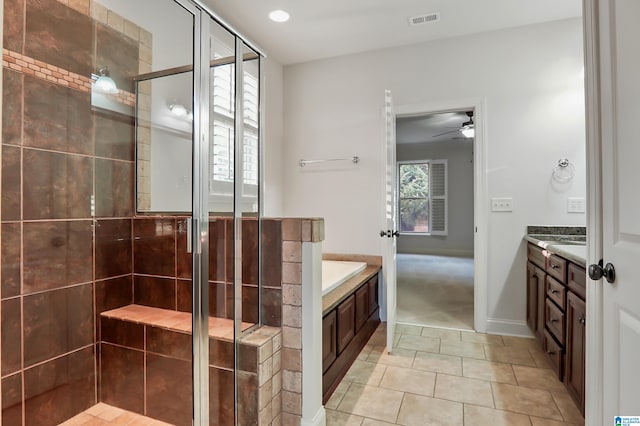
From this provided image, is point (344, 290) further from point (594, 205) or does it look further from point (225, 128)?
point (594, 205)

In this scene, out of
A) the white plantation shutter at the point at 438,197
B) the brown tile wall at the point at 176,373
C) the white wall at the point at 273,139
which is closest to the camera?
the brown tile wall at the point at 176,373

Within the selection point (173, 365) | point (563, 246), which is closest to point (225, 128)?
point (173, 365)

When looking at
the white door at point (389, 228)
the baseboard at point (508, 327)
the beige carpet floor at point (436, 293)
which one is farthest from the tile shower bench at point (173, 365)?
the baseboard at point (508, 327)

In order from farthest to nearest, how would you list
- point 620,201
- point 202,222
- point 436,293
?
point 436,293 < point 202,222 < point 620,201

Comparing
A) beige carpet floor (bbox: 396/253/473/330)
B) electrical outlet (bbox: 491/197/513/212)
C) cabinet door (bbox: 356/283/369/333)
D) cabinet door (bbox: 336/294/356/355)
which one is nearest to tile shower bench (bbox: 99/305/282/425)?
cabinet door (bbox: 336/294/356/355)

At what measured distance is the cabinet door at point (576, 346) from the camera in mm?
1630

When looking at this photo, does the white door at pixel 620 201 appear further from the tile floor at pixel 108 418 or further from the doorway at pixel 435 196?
the doorway at pixel 435 196

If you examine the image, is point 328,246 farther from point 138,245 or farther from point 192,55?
point 192,55

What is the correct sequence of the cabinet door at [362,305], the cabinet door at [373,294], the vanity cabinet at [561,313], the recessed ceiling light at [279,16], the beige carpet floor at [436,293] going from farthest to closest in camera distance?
the beige carpet floor at [436,293] → the cabinet door at [373,294] → the recessed ceiling light at [279,16] → the cabinet door at [362,305] → the vanity cabinet at [561,313]

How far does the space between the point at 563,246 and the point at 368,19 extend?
2.32 m

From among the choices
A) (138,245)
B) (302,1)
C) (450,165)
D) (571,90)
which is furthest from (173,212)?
(450,165)

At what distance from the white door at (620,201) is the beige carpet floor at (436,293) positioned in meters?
2.14

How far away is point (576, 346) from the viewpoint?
1.71 meters

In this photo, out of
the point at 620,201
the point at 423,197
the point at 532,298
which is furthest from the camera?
the point at 423,197
